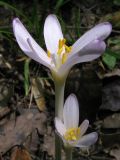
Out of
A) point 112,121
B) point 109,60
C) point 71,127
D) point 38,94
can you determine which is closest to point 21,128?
point 38,94

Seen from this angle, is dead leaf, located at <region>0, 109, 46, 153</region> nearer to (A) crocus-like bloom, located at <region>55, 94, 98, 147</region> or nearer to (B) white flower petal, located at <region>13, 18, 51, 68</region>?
(A) crocus-like bloom, located at <region>55, 94, 98, 147</region>

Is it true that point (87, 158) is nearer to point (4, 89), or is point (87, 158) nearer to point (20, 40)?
point (4, 89)

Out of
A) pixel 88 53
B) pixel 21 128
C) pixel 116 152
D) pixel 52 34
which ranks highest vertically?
pixel 52 34

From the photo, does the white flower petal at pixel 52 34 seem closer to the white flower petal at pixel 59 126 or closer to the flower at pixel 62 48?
the flower at pixel 62 48

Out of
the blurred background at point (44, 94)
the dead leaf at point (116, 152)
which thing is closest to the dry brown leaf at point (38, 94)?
the blurred background at point (44, 94)

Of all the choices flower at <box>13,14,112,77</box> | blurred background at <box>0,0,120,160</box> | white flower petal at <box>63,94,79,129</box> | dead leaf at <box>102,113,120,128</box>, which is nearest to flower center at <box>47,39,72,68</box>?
flower at <box>13,14,112,77</box>

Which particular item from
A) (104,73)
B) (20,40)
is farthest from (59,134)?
(104,73)

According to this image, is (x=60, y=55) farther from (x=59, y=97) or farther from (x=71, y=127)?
(x=71, y=127)
